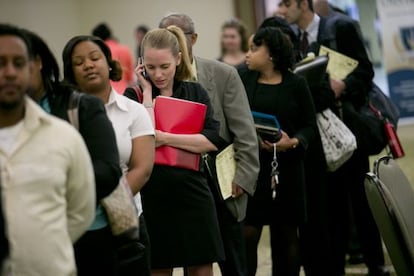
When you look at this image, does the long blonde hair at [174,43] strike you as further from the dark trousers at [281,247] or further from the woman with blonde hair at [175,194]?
the dark trousers at [281,247]

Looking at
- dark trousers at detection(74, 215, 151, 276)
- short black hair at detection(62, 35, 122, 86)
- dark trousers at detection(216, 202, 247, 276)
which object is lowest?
dark trousers at detection(216, 202, 247, 276)

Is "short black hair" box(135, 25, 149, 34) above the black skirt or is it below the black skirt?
below

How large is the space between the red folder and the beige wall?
983 centimetres

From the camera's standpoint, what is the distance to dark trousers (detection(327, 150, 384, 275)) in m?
6.34

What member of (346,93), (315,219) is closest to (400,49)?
(346,93)

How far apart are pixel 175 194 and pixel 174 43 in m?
0.67

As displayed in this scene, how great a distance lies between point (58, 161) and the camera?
2855 millimetres

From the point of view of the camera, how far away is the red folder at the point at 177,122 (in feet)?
14.4

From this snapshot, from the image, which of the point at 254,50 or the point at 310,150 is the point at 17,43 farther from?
the point at 310,150

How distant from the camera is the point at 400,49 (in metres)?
13.6

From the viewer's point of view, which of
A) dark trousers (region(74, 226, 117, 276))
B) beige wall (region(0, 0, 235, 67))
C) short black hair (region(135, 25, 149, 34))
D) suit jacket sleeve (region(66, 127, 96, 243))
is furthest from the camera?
beige wall (region(0, 0, 235, 67))

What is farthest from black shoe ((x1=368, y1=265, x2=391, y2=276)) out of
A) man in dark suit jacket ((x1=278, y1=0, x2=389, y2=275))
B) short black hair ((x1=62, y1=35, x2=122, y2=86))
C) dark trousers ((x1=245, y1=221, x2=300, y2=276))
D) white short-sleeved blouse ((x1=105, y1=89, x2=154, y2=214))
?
short black hair ((x1=62, y1=35, x2=122, y2=86))

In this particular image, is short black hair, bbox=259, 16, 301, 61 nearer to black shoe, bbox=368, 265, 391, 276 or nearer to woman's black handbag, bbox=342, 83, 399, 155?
woman's black handbag, bbox=342, 83, 399, 155

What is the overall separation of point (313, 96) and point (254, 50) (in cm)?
69
